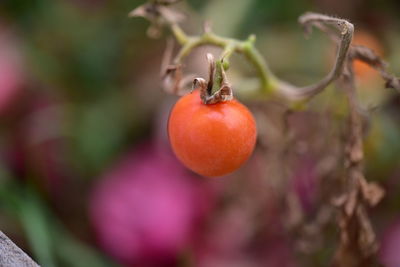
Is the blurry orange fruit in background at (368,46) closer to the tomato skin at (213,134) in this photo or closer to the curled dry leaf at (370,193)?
the curled dry leaf at (370,193)

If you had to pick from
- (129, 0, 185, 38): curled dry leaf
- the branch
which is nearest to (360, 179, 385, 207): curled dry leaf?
the branch

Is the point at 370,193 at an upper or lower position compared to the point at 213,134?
lower

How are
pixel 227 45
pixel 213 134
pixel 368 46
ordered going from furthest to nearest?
pixel 368 46
pixel 227 45
pixel 213 134

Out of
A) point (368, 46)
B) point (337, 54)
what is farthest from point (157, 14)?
point (368, 46)

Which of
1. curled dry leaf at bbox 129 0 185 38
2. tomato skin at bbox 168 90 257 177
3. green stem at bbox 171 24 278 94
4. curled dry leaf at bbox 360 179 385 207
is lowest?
curled dry leaf at bbox 360 179 385 207

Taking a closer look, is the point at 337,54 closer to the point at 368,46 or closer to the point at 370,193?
the point at 370,193

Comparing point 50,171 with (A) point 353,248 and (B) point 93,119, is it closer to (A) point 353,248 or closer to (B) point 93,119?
(B) point 93,119

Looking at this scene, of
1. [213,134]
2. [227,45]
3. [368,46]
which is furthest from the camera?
[368,46]

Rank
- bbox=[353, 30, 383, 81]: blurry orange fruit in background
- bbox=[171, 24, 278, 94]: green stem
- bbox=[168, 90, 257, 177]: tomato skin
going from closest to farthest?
bbox=[168, 90, 257, 177]: tomato skin < bbox=[171, 24, 278, 94]: green stem < bbox=[353, 30, 383, 81]: blurry orange fruit in background

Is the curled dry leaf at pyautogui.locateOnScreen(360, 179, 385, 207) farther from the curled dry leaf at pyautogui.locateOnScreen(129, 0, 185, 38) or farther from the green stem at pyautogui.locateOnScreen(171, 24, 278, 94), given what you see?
the curled dry leaf at pyautogui.locateOnScreen(129, 0, 185, 38)
